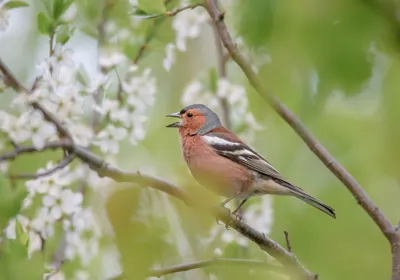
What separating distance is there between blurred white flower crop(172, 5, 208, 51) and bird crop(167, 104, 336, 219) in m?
0.81

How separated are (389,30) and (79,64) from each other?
3.09m

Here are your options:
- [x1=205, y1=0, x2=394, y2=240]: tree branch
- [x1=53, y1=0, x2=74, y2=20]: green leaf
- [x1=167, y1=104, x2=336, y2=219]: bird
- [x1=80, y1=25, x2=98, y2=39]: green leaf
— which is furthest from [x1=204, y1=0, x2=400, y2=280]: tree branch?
[x1=80, y1=25, x2=98, y2=39]: green leaf

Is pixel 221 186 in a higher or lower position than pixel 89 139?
higher

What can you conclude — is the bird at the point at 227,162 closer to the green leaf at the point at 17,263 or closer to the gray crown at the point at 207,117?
the gray crown at the point at 207,117

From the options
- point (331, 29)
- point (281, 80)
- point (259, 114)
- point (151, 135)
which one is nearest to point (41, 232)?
point (259, 114)

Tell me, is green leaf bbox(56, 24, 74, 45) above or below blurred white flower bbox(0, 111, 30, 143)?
above

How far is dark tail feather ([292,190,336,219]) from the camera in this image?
13.3 feet

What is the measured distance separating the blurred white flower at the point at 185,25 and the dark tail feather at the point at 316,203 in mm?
1223

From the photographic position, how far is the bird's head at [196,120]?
17.3ft

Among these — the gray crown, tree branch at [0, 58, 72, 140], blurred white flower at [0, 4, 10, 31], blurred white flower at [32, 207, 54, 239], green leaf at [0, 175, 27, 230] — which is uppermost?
the gray crown

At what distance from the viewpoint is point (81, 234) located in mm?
4551

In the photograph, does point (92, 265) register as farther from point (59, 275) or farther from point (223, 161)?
point (59, 275)

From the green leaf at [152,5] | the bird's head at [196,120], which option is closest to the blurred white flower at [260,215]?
the bird's head at [196,120]

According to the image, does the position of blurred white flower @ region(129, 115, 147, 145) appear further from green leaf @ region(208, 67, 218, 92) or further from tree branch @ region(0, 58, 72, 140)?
green leaf @ region(208, 67, 218, 92)
